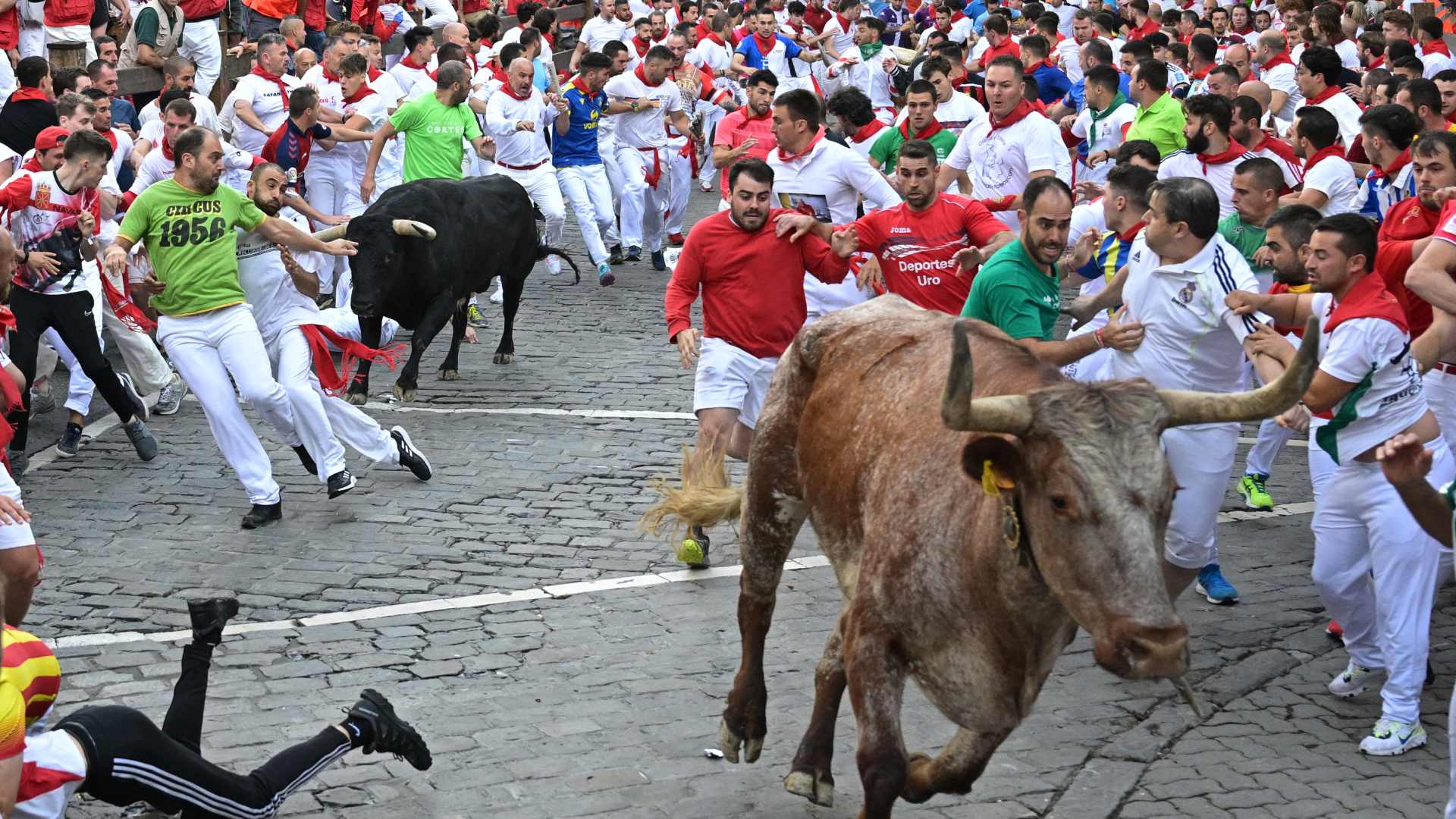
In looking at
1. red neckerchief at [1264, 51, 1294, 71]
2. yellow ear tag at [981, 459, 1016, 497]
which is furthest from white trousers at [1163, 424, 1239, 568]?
red neckerchief at [1264, 51, 1294, 71]

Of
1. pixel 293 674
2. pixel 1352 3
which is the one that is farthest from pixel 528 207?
pixel 1352 3

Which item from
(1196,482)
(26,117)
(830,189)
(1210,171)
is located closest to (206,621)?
(1196,482)

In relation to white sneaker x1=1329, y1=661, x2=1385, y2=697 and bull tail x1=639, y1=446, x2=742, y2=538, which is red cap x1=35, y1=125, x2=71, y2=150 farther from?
white sneaker x1=1329, y1=661, x2=1385, y2=697

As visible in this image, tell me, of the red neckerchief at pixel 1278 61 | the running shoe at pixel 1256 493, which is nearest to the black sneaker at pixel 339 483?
the running shoe at pixel 1256 493

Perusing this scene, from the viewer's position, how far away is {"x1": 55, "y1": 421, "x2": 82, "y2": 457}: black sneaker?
11.4 metres

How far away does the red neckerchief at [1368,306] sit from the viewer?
6840mm

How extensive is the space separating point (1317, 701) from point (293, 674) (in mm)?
4483

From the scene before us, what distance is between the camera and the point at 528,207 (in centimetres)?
1470

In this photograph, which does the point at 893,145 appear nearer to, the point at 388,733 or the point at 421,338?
→ the point at 421,338

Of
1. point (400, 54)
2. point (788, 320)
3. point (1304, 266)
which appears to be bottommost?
point (400, 54)

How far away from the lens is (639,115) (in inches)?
729

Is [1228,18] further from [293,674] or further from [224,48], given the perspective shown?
[293,674]

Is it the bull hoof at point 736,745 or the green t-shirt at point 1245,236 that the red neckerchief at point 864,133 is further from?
the bull hoof at point 736,745

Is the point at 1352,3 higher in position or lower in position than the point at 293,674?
higher
